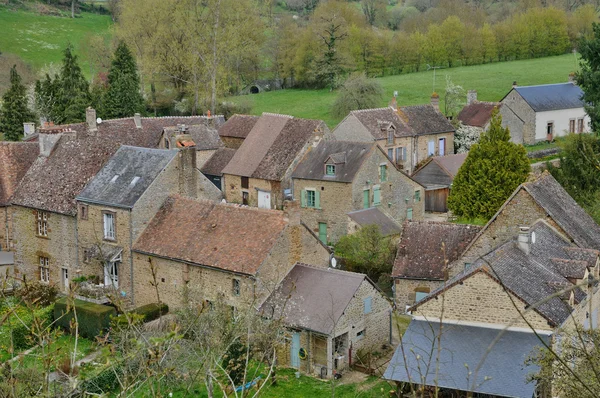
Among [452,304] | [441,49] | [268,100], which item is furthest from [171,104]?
[452,304]

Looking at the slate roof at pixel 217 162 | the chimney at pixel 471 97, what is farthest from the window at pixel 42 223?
the chimney at pixel 471 97

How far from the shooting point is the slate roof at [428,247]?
3331cm

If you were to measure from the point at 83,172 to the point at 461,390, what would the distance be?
21.9 metres

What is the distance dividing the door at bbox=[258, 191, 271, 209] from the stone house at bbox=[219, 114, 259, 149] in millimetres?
7992

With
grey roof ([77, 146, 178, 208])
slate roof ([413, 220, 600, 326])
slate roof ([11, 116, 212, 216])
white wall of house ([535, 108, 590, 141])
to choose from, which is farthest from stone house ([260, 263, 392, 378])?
white wall of house ([535, 108, 590, 141])

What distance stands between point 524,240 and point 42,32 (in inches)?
3444

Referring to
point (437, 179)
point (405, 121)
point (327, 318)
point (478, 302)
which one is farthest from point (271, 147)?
point (478, 302)

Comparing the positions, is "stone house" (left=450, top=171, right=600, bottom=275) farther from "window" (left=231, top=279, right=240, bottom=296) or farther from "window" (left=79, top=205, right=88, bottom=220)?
"window" (left=79, top=205, right=88, bottom=220)

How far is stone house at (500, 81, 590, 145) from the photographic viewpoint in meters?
63.9

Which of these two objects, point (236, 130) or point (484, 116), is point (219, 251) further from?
point (484, 116)

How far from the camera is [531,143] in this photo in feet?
210

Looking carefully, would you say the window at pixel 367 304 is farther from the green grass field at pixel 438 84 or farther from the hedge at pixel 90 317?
the green grass field at pixel 438 84

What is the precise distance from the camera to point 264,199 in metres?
48.3

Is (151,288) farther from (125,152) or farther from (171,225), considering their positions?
(125,152)
